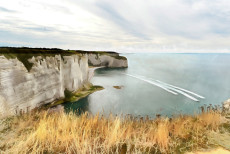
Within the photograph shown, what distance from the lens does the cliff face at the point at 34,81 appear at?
14766 millimetres

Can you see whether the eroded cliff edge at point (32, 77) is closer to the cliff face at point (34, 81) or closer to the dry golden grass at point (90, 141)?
the cliff face at point (34, 81)

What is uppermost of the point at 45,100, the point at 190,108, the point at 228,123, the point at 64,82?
the point at 228,123

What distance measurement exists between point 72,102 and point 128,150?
24858 mm

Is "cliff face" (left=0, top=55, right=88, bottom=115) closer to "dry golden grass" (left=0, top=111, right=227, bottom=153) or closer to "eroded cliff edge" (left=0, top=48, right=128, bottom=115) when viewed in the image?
"eroded cliff edge" (left=0, top=48, right=128, bottom=115)

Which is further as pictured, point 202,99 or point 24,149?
point 202,99

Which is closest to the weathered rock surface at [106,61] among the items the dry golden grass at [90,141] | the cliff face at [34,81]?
the cliff face at [34,81]

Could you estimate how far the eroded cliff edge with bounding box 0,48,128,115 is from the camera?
1491 cm

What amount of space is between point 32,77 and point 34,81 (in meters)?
0.68

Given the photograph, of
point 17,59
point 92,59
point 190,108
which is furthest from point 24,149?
point 92,59

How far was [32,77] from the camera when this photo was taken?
19.2m

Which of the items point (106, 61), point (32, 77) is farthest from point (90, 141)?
point (106, 61)

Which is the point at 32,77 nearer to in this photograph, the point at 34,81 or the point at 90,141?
the point at 34,81

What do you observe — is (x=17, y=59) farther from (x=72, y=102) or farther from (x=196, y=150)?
(x=196, y=150)

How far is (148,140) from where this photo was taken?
4477 mm
